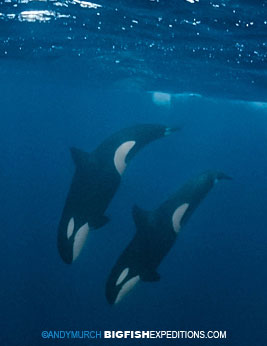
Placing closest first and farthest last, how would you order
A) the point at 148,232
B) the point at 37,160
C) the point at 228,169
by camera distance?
1. the point at 148,232
2. the point at 37,160
3. the point at 228,169

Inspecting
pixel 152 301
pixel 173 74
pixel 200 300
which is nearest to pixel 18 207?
pixel 152 301

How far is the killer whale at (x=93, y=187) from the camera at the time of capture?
6.71m

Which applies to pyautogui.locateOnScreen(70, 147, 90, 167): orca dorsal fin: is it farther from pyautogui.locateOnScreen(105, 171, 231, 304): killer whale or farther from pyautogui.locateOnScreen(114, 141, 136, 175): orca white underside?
pyautogui.locateOnScreen(105, 171, 231, 304): killer whale

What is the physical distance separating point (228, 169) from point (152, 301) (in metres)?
31.8

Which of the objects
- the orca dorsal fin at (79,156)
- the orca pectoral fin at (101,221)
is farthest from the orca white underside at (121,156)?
the orca pectoral fin at (101,221)

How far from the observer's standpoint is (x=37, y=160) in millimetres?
48281

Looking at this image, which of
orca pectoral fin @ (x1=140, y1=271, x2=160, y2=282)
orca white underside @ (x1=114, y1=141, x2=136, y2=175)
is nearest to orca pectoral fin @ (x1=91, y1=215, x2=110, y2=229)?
orca white underside @ (x1=114, y1=141, x2=136, y2=175)

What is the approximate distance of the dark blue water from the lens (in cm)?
1259

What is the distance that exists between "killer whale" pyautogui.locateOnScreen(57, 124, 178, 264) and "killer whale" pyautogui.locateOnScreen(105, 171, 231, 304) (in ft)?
2.32

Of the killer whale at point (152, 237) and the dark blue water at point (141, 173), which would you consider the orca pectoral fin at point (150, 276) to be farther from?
the dark blue water at point (141, 173)

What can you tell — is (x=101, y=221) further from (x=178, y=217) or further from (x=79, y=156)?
(x=178, y=217)

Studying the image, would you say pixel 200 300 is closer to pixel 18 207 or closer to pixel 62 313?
Answer: pixel 62 313

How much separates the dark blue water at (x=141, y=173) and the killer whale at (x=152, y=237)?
982 mm

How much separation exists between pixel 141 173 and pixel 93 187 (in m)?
40.5
